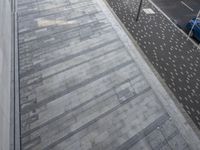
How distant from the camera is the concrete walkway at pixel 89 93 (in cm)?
955

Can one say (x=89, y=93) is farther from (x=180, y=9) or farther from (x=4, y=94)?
(x=180, y=9)

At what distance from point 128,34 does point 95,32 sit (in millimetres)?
2634

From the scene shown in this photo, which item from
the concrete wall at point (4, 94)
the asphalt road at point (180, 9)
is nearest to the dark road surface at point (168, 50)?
the asphalt road at point (180, 9)

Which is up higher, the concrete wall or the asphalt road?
the concrete wall

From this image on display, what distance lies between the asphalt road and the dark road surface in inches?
42.5

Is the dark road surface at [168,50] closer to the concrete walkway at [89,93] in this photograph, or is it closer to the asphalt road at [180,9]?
the asphalt road at [180,9]

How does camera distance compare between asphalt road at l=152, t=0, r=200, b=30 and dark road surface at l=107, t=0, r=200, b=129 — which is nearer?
dark road surface at l=107, t=0, r=200, b=129

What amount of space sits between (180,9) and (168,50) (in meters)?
7.56

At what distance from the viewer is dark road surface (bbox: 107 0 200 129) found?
40.6 feet

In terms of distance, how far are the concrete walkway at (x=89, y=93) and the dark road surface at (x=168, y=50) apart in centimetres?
120

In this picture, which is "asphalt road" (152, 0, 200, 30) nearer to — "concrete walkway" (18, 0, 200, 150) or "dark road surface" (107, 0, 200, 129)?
"dark road surface" (107, 0, 200, 129)

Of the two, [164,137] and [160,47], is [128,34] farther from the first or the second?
[164,137]

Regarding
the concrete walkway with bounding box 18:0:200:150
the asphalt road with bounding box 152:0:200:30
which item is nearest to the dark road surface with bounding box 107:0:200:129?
the asphalt road with bounding box 152:0:200:30

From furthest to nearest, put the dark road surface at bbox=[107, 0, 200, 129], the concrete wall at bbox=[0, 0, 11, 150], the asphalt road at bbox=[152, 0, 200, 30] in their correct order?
the asphalt road at bbox=[152, 0, 200, 30]
the dark road surface at bbox=[107, 0, 200, 129]
the concrete wall at bbox=[0, 0, 11, 150]
